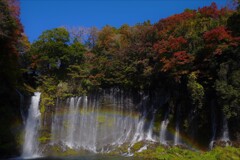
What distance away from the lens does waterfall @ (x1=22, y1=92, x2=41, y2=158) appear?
24.4 metres

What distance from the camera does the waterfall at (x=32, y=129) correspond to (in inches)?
959

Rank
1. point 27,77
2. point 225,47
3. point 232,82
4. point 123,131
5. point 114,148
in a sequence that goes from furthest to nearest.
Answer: point 27,77, point 123,131, point 114,148, point 225,47, point 232,82

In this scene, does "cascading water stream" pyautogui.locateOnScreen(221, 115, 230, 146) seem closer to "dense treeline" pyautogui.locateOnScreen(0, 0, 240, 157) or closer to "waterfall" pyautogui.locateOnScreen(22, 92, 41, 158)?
"dense treeline" pyautogui.locateOnScreen(0, 0, 240, 157)

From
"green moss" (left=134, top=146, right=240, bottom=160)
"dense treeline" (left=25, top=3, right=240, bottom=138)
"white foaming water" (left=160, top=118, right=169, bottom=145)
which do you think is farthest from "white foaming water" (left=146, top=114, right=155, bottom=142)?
"green moss" (left=134, top=146, right=240, bottom=160)

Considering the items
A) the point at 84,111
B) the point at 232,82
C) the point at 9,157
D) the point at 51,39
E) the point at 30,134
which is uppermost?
the point at 51,39

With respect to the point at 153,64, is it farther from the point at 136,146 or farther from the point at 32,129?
the point at 32,129

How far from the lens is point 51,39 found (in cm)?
3256

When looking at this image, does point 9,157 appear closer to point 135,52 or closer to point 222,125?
point 135,52

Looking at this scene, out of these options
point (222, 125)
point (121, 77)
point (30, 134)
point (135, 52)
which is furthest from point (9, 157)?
point (222, 125)

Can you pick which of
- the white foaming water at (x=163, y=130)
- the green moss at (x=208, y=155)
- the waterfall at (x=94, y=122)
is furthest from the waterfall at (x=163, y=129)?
the green moss at (x=208, y=155)

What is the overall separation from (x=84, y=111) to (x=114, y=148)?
513 cm

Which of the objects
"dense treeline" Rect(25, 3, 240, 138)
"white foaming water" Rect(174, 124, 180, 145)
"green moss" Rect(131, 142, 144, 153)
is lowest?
"green moss" Rect(131, 142, 144, 153)

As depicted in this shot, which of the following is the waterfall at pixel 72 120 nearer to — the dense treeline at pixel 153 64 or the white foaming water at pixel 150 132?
the dense treeline at pixel 153 64

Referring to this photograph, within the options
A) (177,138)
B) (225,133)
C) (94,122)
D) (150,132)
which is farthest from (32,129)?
(225,133)
